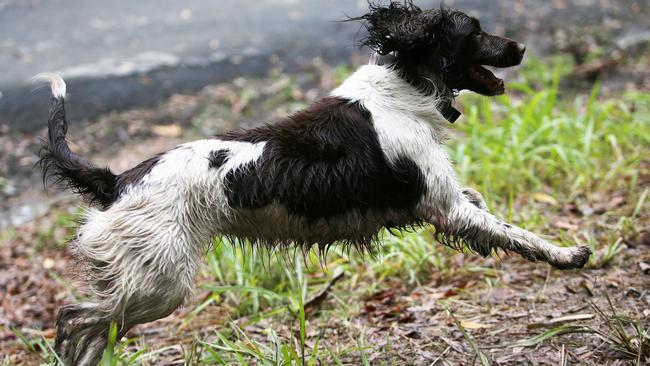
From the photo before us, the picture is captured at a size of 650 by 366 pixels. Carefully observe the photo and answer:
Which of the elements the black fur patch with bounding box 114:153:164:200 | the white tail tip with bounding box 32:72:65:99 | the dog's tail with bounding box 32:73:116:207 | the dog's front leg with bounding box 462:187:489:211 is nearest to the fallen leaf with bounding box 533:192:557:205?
the dog's front leg with bounding box 462:187:489:211

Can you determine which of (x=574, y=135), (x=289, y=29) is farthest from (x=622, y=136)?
(x=289, y=29)

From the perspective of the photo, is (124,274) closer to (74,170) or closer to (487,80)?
(74,170)

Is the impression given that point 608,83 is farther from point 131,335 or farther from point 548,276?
point 131,335

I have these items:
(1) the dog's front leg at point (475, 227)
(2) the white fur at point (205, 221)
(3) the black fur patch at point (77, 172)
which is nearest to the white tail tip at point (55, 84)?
(2) the white fur at point (205, 221)

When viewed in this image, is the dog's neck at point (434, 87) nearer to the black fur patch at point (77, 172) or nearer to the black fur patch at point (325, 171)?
the black fur patch at point (325, 171)

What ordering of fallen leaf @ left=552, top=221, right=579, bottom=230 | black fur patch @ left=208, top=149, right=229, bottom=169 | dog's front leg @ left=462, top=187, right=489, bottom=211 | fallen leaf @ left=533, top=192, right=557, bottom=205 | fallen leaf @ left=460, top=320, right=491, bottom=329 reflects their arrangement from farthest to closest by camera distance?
1. fallen leaf @ left=533, top=192, right=557, bottom=205
2. fallen leaf @ left=552, top=221, right=579, bottom=230
3. fallen leaf @ left=460, top=320, right=491, bottom=329
4. dog's front leg @ left=462, top=187, right=489, bottom=211
5. black fur patch @ left=208, top=149, right=229, bottom=169

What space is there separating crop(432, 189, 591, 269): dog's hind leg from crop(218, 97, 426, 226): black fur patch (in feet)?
0.60

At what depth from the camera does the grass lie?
3377 millimetres

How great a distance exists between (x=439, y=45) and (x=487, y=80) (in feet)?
0.96

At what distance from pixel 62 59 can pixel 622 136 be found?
6439mm

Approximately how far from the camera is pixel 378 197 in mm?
3014

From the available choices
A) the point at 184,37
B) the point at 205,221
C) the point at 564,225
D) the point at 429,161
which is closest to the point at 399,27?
the point at 429,161

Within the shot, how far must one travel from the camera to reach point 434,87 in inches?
126

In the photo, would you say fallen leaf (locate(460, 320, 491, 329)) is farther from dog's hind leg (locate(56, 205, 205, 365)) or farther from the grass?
dog's hind leg (locate(56, 205, 205, 365))
